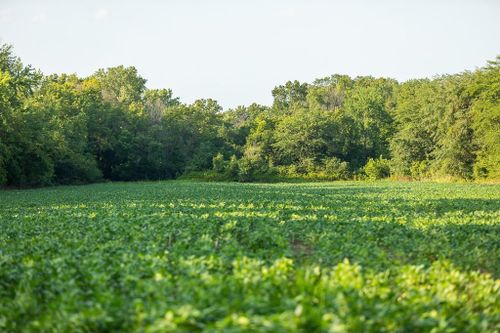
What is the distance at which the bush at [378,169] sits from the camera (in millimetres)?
66562

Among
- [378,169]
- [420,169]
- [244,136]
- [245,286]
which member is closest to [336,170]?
[378,169]

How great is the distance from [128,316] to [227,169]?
201 ft

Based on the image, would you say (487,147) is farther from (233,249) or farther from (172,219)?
(233,249)

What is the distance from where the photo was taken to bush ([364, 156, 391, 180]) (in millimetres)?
66562

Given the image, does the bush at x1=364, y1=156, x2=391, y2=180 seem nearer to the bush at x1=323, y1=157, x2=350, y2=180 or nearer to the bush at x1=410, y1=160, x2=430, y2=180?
the bush at x1=323, y1=157, x2=350, y2=180

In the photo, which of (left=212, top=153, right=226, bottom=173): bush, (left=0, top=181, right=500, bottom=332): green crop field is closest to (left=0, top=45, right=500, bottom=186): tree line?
(left=212, top=153, right=226, bottom=173): bush

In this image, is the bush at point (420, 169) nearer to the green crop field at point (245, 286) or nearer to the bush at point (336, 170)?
the bush at point (336, 170)

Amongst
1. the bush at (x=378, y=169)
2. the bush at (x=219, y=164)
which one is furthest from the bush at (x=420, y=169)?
the bush at (x=219, y=164)

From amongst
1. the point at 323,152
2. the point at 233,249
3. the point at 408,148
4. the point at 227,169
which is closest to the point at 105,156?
the point at 227,169

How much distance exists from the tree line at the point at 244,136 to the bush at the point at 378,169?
0.51ft

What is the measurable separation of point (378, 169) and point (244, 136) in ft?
80.4

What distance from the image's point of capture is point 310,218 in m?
14.8

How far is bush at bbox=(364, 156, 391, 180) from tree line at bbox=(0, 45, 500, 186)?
0.15 metres

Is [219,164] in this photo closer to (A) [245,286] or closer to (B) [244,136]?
(B) [244,136]
